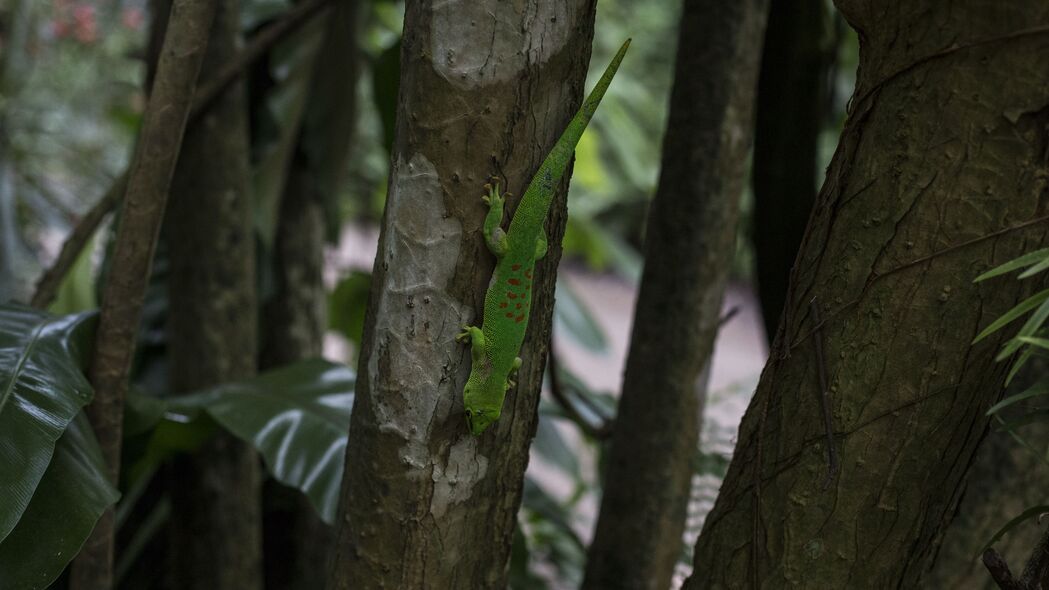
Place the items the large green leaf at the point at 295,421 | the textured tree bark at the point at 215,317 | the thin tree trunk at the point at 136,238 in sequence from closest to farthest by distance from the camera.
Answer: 1. the thin tree trunk at the point at 136,238
2. the large green leaf at the point at 295,421
3. the textured tree bark at the point at 215,317

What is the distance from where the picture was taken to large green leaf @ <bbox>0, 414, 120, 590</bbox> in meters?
1.17

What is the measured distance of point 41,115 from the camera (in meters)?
3.88

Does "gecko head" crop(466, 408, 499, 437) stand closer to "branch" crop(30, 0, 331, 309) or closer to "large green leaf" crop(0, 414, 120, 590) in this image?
"large green leaf" crop(0, 414, 120, 590)

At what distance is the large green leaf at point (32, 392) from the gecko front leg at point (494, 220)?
689mm

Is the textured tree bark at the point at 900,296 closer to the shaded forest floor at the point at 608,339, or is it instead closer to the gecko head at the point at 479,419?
the gecko head at the point at 479,419

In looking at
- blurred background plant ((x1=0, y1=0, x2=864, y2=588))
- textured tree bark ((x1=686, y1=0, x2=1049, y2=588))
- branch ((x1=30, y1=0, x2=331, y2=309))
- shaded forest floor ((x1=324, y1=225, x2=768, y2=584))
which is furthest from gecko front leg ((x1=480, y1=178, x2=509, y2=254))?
shaded forest floor ((x1=324, y1=225, x2=768, y2=584))

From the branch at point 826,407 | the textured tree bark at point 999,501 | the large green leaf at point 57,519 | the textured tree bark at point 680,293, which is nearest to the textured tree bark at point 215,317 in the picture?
the large green leaf at point 57,519

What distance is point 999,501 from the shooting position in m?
1.65

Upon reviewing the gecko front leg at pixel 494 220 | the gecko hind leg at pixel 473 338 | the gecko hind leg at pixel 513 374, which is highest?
the gecko front leg at pixel 494 220

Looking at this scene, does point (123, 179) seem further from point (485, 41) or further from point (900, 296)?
point (900, 296)

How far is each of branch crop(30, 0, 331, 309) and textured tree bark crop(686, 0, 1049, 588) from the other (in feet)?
4.56

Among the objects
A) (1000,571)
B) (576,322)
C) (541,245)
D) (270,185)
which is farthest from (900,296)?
(576,322)

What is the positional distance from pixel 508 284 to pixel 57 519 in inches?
28.7

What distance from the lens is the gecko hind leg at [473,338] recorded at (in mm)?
1091
